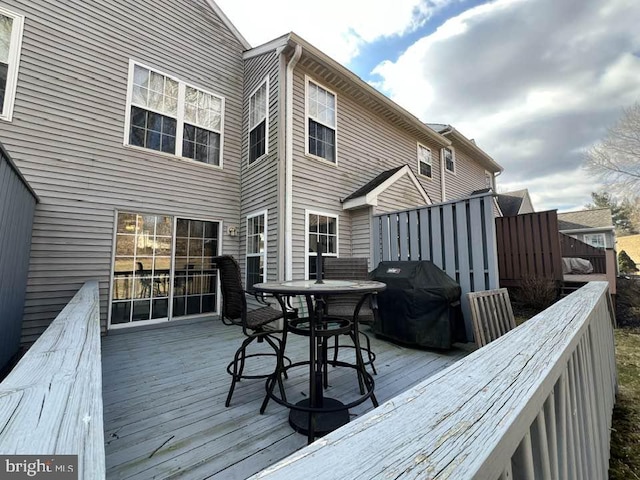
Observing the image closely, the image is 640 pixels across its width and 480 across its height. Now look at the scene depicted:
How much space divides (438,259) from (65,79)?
6.64 metres

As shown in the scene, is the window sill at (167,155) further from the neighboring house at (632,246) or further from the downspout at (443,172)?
the neighboring house at (632,246)

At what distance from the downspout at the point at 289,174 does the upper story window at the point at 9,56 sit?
13.3ft

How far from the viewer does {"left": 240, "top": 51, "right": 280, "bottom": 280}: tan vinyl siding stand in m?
4.86

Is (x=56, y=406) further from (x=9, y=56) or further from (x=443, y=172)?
(x=443, y=172)

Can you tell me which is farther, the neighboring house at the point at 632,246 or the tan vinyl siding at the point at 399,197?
the neighboring house at the point at 632,246

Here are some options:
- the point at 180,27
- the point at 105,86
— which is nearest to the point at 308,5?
the point at 180,27

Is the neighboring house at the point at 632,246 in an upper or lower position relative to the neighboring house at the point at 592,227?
lower

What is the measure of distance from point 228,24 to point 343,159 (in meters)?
3.98

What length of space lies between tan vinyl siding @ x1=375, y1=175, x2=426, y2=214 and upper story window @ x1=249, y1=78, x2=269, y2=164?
252cm

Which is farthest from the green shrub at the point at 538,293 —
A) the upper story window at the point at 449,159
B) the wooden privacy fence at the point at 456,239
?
the upper story window at the point at 449,159

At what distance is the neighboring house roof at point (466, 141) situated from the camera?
911 centimetres

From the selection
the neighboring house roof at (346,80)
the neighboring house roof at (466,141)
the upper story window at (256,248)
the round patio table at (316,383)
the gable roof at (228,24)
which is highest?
the gable roof at (228,24)

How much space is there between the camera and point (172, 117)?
Result: 5.23 metres

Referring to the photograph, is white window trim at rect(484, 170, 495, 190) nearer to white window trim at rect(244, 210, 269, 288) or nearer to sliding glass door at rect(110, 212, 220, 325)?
white window trim at rect(244, 210, 269, 288)
